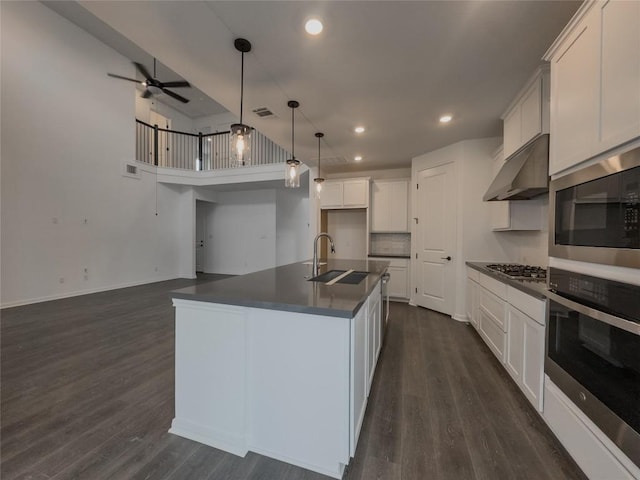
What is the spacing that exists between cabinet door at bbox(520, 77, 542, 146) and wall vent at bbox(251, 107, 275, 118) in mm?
2504

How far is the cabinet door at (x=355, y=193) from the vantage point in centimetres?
509

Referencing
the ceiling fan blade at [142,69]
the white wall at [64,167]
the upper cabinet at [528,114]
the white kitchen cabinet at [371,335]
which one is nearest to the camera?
the white kitchen cabinet at [371,335]

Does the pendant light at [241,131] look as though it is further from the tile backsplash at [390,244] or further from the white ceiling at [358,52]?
the tile backsplash at [390,244]

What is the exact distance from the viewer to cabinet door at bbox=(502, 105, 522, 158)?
8.30ft

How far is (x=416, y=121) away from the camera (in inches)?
125

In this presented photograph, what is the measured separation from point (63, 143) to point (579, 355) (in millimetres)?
7602

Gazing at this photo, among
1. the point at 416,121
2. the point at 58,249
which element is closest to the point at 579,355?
the point at 416,121

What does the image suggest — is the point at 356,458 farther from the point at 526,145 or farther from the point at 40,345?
the point at 40,345

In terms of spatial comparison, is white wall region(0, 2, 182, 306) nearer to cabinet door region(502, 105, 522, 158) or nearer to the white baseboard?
the white baseboard

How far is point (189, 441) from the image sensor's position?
157 cm

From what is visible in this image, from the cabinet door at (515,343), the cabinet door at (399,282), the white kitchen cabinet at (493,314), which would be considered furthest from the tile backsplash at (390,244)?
the cabinet door at (515,343)

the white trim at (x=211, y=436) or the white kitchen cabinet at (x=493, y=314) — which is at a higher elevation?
the white kitchen cabinet at (x=493, y=314)

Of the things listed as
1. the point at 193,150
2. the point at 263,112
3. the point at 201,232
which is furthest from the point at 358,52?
the point at 201,232

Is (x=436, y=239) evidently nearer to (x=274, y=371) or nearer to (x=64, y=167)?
A: (x=274, y=371)
